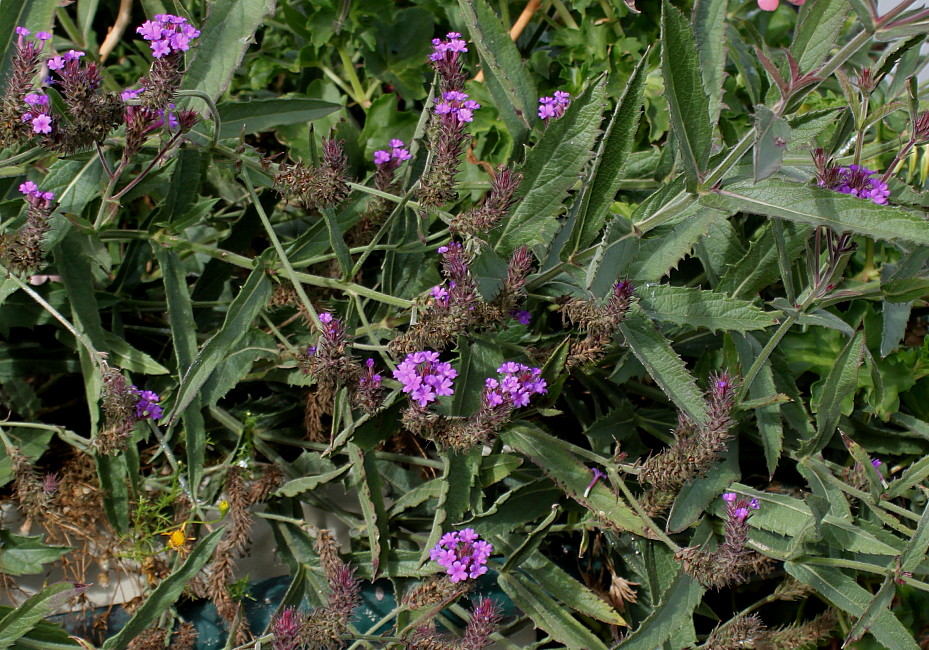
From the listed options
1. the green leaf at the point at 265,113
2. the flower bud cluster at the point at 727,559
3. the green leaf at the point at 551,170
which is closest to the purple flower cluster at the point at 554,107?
the green leaf at the point at 551,170

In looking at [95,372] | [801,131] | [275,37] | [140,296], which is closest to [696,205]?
[801,131]

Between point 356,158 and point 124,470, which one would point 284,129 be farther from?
point 124,470

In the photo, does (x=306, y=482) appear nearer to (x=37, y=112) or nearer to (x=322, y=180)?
(x=322, y=180)

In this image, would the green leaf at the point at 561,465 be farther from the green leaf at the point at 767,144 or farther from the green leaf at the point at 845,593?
the green leaf at the point at 767,144

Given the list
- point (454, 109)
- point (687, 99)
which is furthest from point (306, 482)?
point (687, 99)

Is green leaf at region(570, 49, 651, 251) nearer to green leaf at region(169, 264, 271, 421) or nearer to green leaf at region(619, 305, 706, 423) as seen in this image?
green leaf at region(619, 305, 706, 423)

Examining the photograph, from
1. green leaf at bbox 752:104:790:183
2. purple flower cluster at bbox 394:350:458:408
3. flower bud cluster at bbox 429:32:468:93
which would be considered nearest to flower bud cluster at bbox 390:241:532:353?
purple flower cluster at bbox 394:350:458:408
